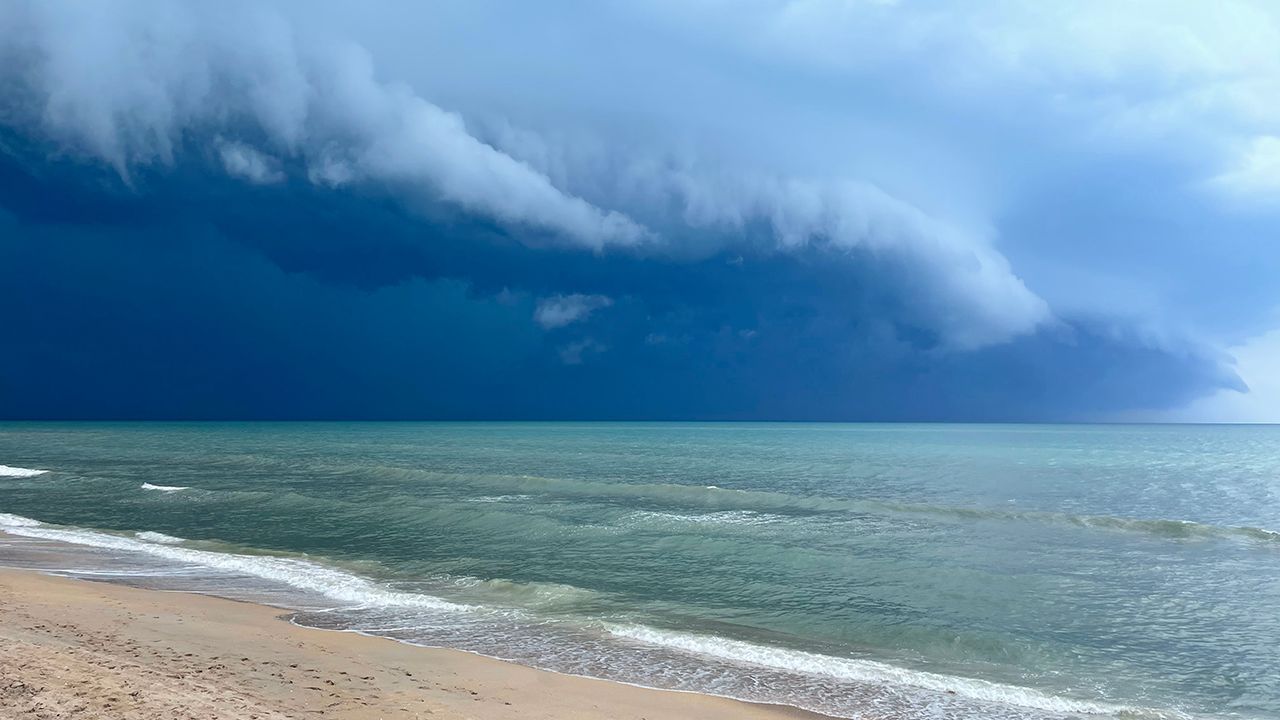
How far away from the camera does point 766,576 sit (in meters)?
19.9

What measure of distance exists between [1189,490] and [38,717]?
5762cm

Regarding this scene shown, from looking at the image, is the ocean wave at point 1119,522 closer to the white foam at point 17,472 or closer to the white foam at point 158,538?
the white foam at point 158,538

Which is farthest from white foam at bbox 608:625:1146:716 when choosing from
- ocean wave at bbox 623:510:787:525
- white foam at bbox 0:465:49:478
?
white foam at bbox 0:465:49:478

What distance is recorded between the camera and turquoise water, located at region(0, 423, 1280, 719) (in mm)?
12367

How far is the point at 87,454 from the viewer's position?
2724 inches

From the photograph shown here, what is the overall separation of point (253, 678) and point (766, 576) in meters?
13.3

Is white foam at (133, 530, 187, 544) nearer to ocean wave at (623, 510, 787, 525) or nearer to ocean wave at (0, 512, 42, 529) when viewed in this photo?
ocean wave at (0, 512, 42, 529)

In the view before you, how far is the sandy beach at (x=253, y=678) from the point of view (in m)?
8.38

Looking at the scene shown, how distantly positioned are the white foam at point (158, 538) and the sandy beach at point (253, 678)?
10760 millimetres

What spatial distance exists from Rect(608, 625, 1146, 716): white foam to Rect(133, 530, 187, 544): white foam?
17497mm

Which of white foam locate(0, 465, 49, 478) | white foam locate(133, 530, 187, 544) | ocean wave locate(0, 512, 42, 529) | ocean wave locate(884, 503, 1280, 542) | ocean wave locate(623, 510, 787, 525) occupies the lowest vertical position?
white foam locate(0, 465, 49, 478)

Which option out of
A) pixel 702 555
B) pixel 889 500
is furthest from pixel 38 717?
pixel 889 500

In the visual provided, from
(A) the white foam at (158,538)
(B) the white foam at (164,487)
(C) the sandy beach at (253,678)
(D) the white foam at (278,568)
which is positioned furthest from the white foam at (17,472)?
(C) the sandy beach at (253,678)

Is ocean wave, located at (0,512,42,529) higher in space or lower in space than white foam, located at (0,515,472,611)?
lower
